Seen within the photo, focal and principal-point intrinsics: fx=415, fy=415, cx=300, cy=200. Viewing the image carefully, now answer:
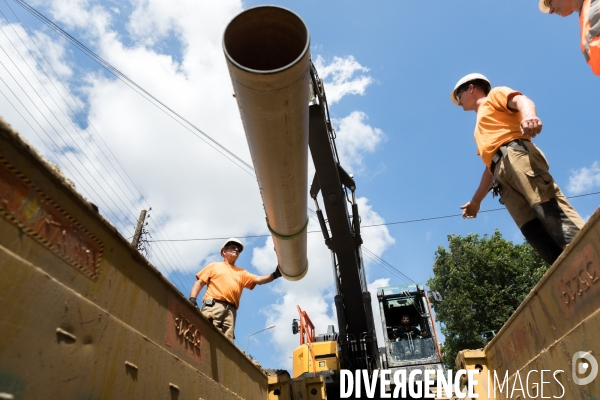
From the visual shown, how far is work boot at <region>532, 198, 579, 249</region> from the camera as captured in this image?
89.7 inches

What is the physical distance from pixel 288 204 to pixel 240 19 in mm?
1269

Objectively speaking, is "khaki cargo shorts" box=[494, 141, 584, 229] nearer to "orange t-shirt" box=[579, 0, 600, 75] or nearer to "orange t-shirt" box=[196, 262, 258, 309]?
"orange t-shirt" box=[579, 0, 600, 75]

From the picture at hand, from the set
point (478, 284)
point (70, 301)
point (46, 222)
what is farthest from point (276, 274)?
point (478, 284)

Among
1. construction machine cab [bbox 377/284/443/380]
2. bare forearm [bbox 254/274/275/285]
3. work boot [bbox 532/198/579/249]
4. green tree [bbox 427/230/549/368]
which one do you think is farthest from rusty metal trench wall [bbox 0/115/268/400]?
green tree [bbox 427/230/549/368]

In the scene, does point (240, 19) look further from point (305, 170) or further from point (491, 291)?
point (491, 291)

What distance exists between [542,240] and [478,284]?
19874 mm

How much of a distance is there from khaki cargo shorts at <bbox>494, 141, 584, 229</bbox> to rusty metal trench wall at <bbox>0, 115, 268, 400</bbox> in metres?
2.13

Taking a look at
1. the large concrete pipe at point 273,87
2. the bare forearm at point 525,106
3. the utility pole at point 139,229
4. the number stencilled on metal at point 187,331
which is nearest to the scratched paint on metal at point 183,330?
the number stencilled on metal at point 187,331

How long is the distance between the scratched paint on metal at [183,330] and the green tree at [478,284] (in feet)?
61.0

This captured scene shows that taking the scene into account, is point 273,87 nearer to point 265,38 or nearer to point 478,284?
point 265,38

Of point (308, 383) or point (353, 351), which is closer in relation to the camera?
point (308, 383)

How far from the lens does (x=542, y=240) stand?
2.67 m

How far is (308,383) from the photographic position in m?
4.07

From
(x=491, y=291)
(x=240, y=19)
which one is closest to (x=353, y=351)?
(x=240, y=19)
